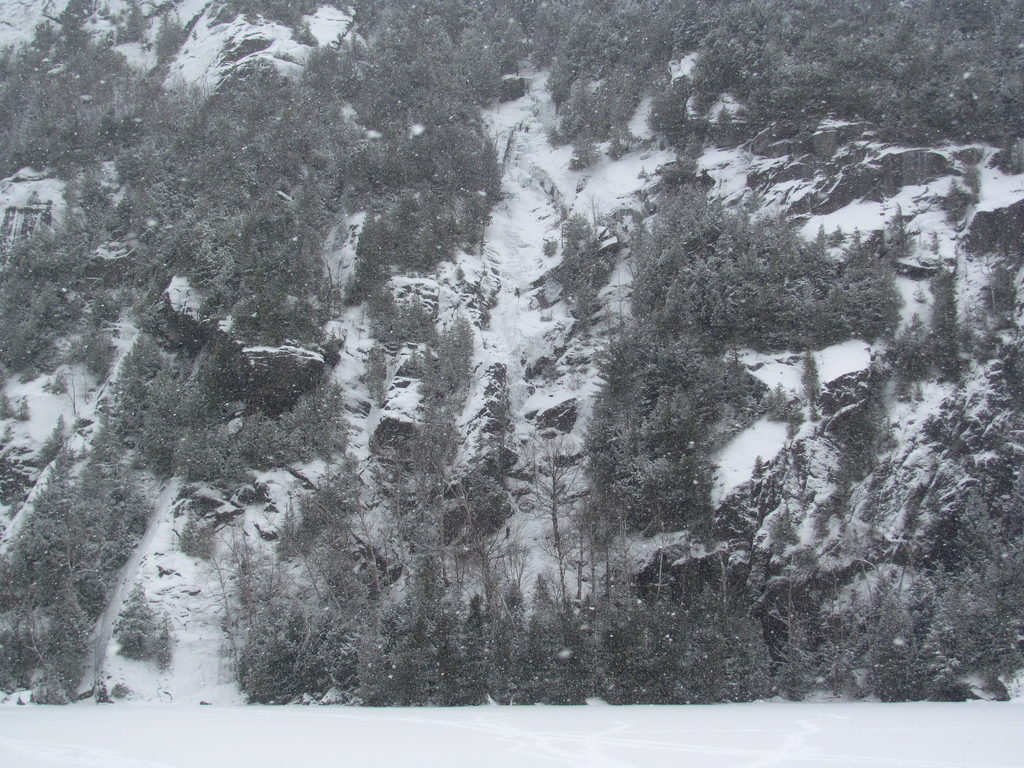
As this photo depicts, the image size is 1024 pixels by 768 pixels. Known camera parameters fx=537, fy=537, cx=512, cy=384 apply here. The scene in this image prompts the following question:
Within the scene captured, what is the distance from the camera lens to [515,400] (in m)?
22.4

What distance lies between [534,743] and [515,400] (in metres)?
16.8

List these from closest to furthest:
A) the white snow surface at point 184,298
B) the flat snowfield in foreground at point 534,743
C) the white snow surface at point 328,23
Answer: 1. the flat snowfield in foreground at point 534,743
2. the white snow surface at point 184,298
3. the white snow surface at point 328,23

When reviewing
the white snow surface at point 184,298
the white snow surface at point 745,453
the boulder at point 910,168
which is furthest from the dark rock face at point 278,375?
the boulder at point 910,168

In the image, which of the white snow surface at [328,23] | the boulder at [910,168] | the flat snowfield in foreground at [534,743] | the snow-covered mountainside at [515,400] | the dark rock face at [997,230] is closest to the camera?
the flat snowfield in foreground at [534,743]

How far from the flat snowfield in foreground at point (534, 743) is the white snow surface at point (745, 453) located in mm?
7545

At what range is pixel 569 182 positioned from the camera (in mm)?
30172

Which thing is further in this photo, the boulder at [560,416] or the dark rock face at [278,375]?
the boulder at [560,416]

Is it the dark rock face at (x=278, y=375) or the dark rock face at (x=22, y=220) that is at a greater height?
the dark rock face at (x=22, y=220)

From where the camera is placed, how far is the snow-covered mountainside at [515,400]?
48.1ft

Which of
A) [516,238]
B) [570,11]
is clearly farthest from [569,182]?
[570,11]

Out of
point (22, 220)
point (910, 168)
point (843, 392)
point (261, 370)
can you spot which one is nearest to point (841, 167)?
point (910, 168)

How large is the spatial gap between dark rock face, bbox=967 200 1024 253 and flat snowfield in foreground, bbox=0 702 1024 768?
16.1m

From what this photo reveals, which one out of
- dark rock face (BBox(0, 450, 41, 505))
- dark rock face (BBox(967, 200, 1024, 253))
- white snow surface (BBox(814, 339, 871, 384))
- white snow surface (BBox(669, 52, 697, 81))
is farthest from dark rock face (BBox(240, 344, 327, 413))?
dark rock face (BBox(967, 200, 1024, 253))

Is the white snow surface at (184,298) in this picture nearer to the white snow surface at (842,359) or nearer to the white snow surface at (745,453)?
the white snow surface at (745,453)
